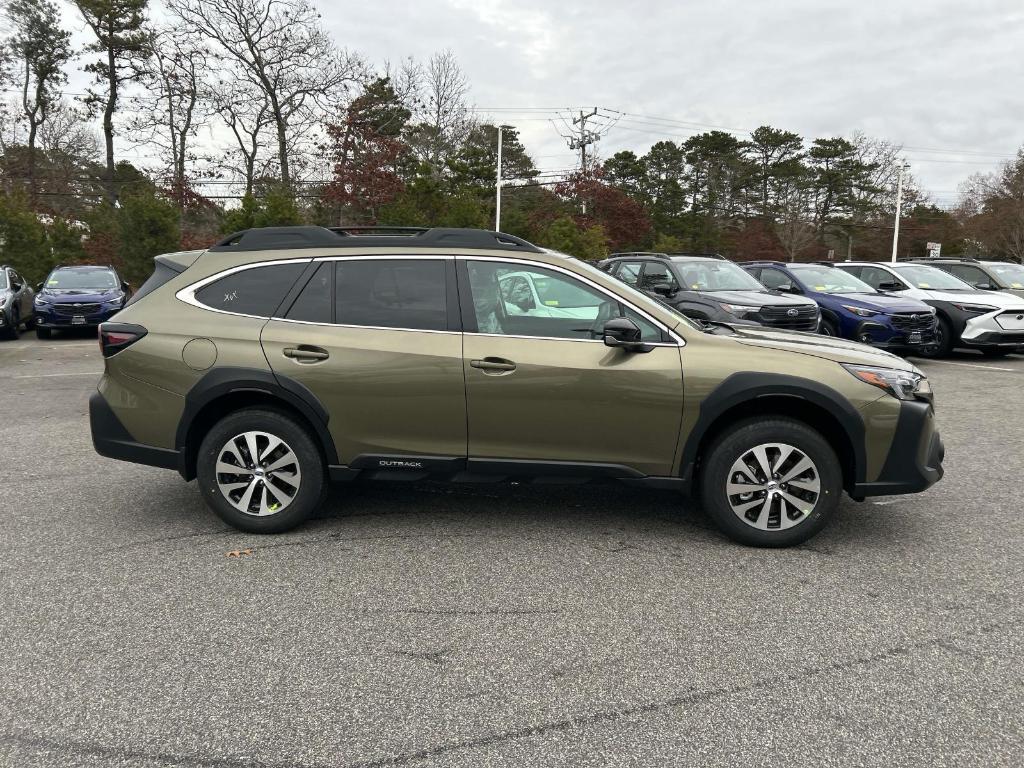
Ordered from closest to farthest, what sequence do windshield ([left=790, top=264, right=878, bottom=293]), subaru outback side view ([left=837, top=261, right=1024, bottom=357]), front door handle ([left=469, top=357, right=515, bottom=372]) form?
front door handle ([left=469, top=357, right=515, bottom=372]) → subaru outback side view ([left=837, top=261, right=1024, bottom=357]) → windshield ([left=790, top=264, right=878, bottom=293])

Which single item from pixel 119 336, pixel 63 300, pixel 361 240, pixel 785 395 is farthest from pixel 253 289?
pixel 63 300

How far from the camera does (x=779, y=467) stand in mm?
4035

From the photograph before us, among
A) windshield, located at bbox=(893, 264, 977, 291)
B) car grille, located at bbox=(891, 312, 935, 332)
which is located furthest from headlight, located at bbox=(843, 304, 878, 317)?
windshield, located at bbox=(893, 264, 977, 291)

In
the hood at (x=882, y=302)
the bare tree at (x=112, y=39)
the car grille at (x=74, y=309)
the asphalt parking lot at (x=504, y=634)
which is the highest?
the bare tree at (x=112, y=39)

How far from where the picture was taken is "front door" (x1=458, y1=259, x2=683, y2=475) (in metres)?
4.05

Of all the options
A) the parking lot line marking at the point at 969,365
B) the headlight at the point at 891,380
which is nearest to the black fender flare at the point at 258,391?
the headlight at the point at 891,380

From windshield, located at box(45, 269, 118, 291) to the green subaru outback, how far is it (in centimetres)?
1386

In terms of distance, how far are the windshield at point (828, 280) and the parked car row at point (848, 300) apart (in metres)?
0.02

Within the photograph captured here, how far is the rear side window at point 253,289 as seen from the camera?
4.36m

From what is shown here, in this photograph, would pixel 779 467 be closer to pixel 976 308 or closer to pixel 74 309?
pixel 976 308

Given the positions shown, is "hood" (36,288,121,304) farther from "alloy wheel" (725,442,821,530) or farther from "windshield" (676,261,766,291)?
"alloy wheel" (725,442,821,530)

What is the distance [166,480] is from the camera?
553cm

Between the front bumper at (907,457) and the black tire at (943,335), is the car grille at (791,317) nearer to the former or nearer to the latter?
the black tire at (943,335)

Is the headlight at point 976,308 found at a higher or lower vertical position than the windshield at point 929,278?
lower
